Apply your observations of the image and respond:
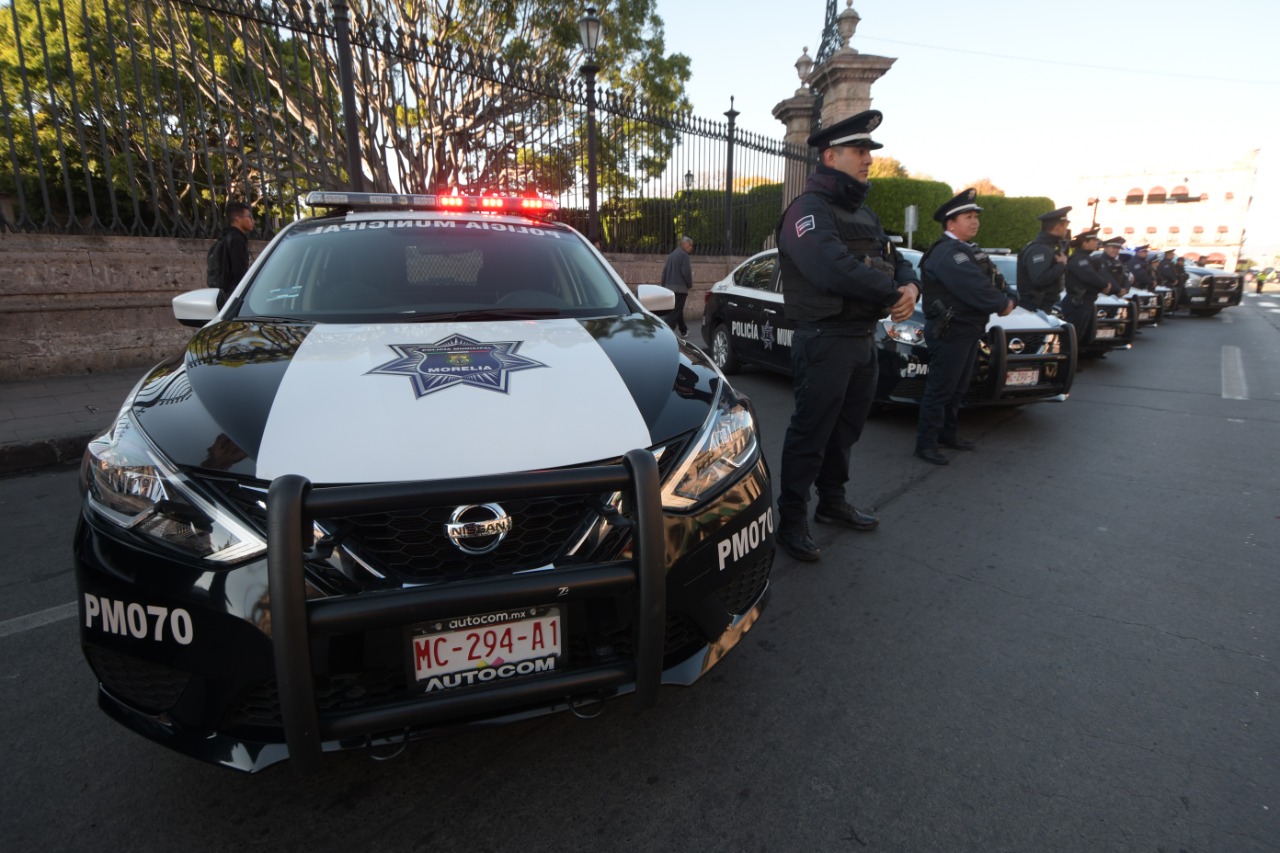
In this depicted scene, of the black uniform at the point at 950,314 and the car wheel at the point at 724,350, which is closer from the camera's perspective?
the black uniform at the point at 950,314

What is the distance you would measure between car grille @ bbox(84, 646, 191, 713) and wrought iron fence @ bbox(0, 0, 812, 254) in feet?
20.7

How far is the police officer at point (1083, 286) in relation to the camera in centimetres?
823

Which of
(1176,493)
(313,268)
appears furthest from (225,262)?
(1176,493)

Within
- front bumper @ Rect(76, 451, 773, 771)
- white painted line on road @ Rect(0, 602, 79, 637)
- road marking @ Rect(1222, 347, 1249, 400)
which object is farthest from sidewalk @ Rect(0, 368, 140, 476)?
road marking @ Rect(1222, 347, 1249, 400)

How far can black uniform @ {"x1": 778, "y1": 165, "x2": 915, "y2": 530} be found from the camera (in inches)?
123

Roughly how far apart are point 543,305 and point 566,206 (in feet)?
29.6

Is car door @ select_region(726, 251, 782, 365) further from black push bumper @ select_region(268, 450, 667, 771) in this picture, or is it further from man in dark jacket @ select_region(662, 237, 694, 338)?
black push bumper @ select_region(268, 450, 667, 771)

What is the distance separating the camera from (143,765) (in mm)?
1979

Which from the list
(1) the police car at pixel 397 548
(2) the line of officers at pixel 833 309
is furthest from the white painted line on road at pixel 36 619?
(2) the line of officers at pixel 833 309

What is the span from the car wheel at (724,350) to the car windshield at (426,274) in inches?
183

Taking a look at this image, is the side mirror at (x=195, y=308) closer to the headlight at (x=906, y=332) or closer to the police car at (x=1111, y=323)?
the headlight at (x=906, y=332)

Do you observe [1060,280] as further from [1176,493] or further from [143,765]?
[143,765]

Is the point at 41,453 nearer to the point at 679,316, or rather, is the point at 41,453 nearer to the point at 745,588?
the point at 745,588

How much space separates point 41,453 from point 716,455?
198 inches
